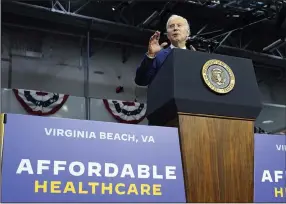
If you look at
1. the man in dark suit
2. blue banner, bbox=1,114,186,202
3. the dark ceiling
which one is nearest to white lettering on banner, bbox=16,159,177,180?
blue banner, bbox=1,114,186,202

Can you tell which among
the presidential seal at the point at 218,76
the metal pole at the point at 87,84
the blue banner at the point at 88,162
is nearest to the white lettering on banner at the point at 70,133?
the blue banner at the point at 88,162

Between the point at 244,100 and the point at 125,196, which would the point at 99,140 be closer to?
the point at 125,196

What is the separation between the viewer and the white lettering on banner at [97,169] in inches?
43.9

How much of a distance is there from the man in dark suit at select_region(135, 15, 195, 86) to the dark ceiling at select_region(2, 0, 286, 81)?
4.02 meters

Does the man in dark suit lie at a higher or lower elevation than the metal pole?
lower

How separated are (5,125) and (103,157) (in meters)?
0.28

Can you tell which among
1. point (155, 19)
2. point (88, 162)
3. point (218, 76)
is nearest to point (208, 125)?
point (218, 76)

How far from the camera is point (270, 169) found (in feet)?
4.63

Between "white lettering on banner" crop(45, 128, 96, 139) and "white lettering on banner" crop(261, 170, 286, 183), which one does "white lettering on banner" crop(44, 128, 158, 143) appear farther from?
"white lettering on banner" crop(261, 170, 286, 183)

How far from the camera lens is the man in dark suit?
160 centimetres

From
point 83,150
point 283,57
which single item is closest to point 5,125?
point 83,150

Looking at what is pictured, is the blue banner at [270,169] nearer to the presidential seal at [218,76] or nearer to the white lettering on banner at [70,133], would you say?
the presidential seal at [218,76]

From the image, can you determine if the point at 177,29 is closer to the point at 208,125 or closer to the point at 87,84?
the point at 208,125

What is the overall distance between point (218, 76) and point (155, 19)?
4578 mm
